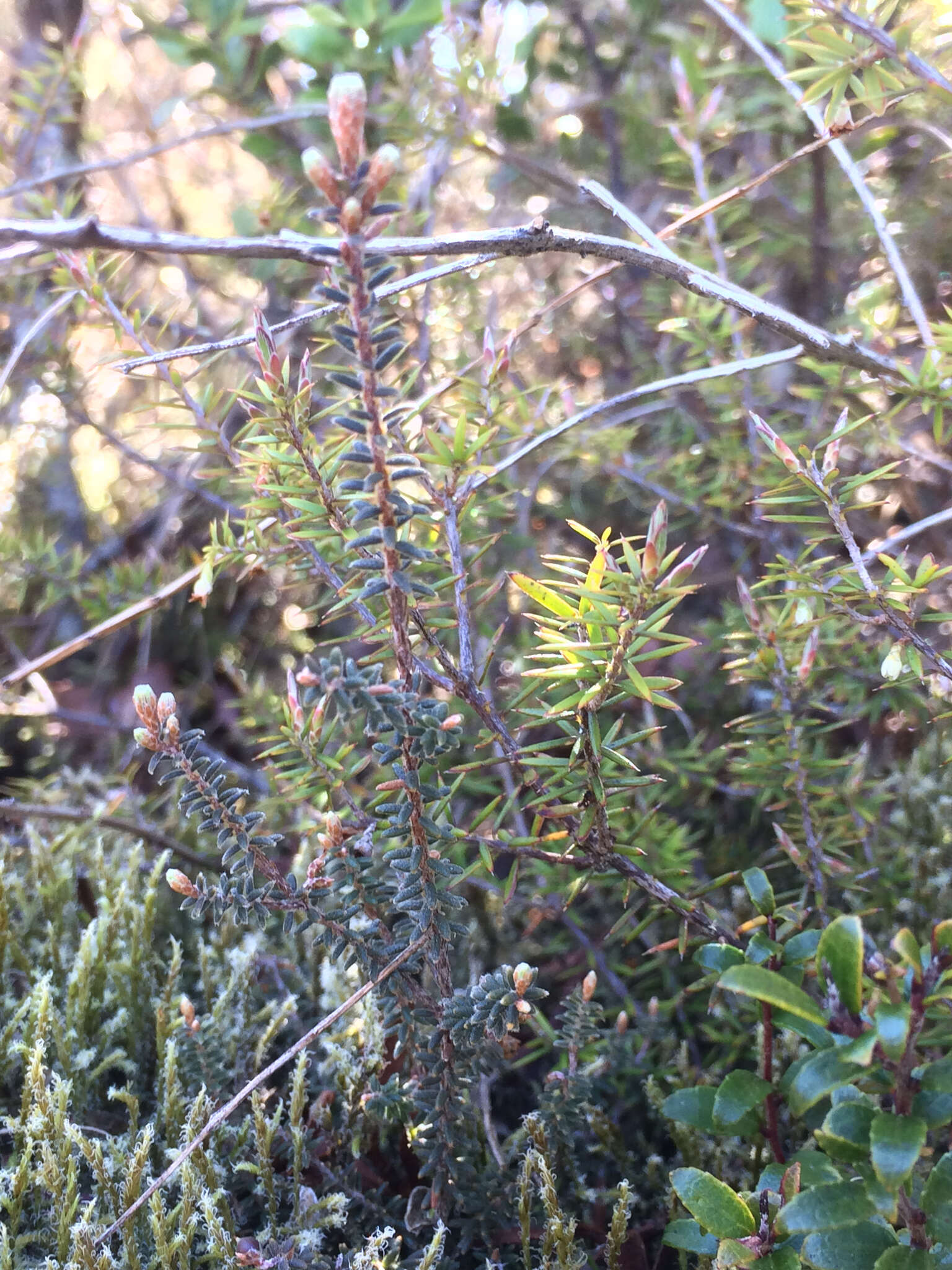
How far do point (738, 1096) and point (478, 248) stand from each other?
0.73 m

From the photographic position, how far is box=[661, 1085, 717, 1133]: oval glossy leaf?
2.67 feet

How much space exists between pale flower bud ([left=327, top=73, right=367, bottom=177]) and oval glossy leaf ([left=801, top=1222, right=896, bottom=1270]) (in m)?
0.81

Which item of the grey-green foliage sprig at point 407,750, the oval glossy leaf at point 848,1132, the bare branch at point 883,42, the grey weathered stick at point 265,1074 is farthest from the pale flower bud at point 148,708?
the bare branch at point 883,42

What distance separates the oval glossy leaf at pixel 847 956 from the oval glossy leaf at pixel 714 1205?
0.64ft

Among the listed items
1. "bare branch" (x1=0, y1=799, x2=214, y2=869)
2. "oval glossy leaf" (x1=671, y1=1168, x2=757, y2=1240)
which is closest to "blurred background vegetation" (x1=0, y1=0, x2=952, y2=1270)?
"bare branch" (x1=0, y1=799, x2=214, y2=869)

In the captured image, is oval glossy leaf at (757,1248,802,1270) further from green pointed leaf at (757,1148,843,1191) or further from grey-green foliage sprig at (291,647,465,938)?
grey-green foliage sprig at (291,647,465,938)

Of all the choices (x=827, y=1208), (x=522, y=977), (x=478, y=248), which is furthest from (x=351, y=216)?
(x=827, y=1208)

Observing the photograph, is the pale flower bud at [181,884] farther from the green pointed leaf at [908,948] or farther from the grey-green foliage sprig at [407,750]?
the green pointed leaf at [908,948]

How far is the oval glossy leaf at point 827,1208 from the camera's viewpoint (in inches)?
24.2

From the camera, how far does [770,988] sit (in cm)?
63

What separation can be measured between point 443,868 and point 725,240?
159 centimetres

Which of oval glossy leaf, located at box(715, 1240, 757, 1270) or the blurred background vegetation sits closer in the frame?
oval glossy leaf, located at box(715, 1240, 757, 1270)

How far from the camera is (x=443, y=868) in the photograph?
0.77 metres

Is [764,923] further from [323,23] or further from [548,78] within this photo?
[548,78]
